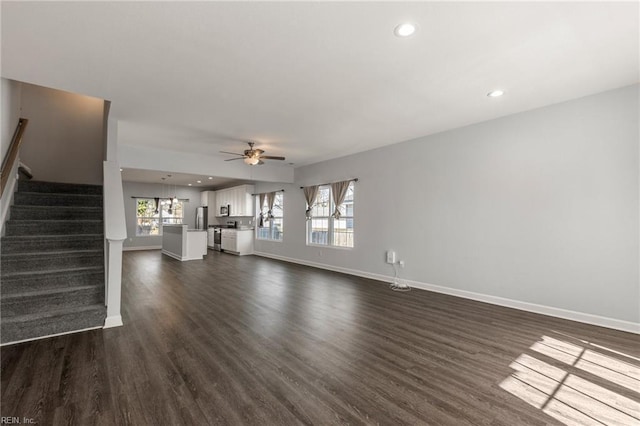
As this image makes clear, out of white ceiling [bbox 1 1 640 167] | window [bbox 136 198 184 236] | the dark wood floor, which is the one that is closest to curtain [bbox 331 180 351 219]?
white ceiling [bbox 1 1 640 167]

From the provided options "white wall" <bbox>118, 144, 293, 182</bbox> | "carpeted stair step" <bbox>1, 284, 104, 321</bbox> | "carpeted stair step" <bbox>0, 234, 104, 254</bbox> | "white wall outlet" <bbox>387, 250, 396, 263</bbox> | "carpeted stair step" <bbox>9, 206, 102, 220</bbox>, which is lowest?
"carpeted stair step" <bbox>1, 284, 104, 321</bbox>

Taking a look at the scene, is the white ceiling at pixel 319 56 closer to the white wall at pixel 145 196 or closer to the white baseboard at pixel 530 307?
the white baseboard at pixel 530 307

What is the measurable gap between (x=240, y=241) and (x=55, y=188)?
5.48 m

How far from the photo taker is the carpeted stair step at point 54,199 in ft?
13.3

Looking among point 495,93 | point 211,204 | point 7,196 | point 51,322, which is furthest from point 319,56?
point 211,204

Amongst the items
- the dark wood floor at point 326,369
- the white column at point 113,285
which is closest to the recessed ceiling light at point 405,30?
the dark wood floor at point 326,369

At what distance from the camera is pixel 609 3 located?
196 centimetres

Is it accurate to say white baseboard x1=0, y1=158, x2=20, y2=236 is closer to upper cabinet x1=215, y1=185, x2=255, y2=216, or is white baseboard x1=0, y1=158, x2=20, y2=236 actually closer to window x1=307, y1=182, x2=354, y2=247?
window x1=307, y1=182, x2=354, y2=247

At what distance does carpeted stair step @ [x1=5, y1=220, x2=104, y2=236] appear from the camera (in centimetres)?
360

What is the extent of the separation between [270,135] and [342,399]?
13.7 feet

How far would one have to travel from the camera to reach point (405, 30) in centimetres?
218

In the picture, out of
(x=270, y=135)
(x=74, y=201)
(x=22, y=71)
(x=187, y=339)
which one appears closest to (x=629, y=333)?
(x=187, y=339)

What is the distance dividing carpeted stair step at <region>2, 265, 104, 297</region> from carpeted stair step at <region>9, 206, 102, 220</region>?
1137mm

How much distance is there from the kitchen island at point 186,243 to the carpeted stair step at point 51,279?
4.79 m
